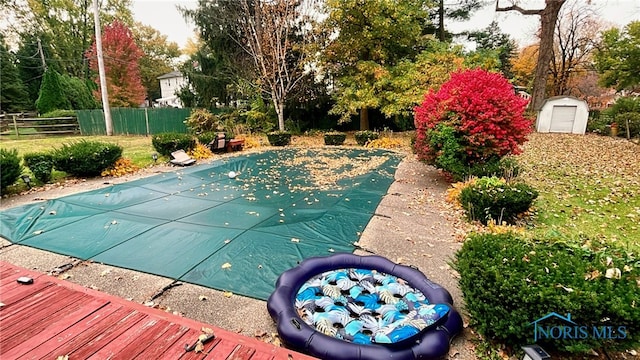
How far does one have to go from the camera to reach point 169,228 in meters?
3.76

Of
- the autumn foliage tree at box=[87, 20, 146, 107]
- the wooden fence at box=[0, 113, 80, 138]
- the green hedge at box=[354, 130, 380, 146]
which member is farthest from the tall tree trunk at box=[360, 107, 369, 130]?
the autumn foliage tree at box=[87, 20, 146, 107]

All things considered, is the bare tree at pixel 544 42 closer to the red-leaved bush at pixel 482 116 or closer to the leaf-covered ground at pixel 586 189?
the leaf-covered ground at pixel 586 189

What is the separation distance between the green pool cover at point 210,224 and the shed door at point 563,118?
31.5 feet

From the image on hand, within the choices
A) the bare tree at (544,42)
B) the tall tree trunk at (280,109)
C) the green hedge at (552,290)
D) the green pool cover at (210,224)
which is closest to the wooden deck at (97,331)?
the green pool cover at (210,224)

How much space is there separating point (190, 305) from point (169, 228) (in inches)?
68.0

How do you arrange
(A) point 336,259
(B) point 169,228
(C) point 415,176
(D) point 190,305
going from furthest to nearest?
(C) point 415,176 → (B) point 169,228 → (A) point 336,259 → (D) point 190,305

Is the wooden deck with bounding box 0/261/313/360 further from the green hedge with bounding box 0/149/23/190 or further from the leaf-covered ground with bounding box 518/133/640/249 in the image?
the green hedge with bounding box 0/149/23/190

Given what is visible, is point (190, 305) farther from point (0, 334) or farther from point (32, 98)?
point (32, 98)

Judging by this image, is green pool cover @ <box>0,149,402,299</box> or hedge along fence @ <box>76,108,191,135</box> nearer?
green pool cover @ <box>0,149,402,299</box>

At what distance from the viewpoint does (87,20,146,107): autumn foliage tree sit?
60.3 feet

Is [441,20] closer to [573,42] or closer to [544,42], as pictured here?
[544,42]

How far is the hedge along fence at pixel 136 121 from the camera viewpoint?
44.1 ft

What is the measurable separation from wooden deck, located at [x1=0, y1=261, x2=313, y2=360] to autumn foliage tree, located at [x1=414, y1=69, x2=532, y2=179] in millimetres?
4652

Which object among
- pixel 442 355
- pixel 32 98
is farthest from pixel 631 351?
pixel 32 98
